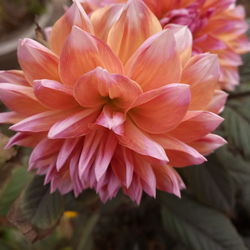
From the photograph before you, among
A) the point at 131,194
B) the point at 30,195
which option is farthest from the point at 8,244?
the point at 131,194

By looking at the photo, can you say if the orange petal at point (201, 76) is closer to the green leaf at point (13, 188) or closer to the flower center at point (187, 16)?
the flower center at point (187, 16)

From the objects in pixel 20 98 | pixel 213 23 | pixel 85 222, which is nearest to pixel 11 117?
pixel 20 98

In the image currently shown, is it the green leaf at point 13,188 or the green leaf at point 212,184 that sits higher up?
the green leaf at point 13,188

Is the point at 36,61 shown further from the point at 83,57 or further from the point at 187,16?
the point at 187,16

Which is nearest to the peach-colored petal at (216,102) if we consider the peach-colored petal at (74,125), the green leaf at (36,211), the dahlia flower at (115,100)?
the dahlia flower at (115,100)

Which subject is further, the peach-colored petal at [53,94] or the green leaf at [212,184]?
the green leaf at [212,184]

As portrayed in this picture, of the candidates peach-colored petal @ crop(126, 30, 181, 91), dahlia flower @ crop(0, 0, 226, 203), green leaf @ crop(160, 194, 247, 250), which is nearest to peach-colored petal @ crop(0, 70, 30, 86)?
dahlia flower @ crop(0, 0, 226, 203)

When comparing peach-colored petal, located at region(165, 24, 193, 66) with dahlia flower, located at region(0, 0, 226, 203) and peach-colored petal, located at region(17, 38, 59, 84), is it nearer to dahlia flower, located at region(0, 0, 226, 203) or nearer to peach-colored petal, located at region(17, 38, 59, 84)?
dahlia flower, located at region(0, 0, 226, 203)
